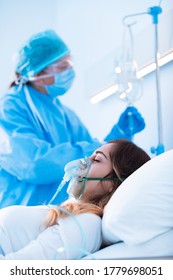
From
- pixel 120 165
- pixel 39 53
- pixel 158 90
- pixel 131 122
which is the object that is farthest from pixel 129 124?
pixel 120 165

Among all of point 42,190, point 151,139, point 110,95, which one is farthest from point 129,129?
point 42,190

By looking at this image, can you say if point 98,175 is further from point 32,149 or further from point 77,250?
point 32,149

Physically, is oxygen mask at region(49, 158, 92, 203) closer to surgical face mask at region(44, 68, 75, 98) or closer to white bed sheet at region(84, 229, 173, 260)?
white bed sheet at region(84, 229, 173, 260)

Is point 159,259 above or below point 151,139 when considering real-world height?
above

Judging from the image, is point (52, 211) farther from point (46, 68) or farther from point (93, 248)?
point (46, 68)

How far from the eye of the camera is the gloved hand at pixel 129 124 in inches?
92.7

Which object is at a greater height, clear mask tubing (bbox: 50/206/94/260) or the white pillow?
the white pillow

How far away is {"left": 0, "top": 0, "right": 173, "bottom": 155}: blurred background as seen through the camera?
231 centimetres

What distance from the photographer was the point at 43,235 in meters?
1.26

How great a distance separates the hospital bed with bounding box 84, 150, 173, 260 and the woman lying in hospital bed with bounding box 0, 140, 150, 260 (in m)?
0.06

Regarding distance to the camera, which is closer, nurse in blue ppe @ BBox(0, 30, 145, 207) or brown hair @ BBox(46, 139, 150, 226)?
brown hair @ BBox(46, 139, 150, 226)

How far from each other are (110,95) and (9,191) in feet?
2.85

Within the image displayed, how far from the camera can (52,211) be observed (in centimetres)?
→ 138

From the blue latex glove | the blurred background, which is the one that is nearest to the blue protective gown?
the blue latex glove
